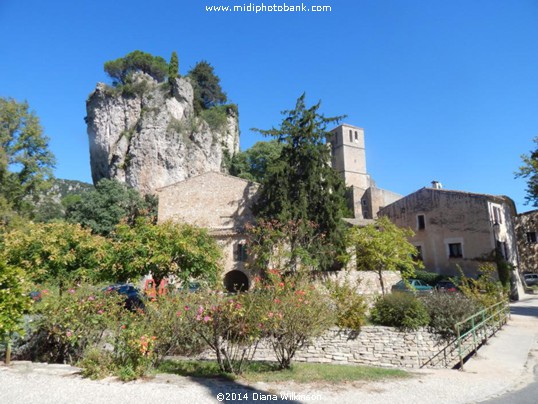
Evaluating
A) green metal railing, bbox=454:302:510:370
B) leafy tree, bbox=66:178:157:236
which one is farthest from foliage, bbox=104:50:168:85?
green metal railing, bbox=454:302:510:370

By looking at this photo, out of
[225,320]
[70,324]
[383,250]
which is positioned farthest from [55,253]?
[383,250]

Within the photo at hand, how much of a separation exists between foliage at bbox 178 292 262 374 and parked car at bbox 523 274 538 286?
103 feet

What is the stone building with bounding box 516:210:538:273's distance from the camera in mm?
29422

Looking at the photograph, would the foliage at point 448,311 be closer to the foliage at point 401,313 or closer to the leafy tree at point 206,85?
the foliage at point 401,313

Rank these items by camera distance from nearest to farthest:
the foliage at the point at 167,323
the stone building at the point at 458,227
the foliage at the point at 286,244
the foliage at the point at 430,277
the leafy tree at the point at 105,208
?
1. the foliage at the point at 167,323
2. the foliage at the point at 286,244
3. the stone building at the point at 458,227
4. the foliage at the point at 430,277
5. the leafy tree at the point at 105,208

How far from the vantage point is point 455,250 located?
81.3 ft

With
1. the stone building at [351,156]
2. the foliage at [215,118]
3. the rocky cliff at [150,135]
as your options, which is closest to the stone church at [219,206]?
the rocky cliff at [150,135]

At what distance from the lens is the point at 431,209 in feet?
87.0

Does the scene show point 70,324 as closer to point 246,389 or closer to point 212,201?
point 246,389

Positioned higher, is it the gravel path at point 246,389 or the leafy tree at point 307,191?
the leafy tree at point 307,191

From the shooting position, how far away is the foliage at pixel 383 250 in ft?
64.6

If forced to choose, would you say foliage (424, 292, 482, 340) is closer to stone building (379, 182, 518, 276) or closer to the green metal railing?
the green metal railing

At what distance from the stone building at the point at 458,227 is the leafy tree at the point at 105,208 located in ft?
80.8

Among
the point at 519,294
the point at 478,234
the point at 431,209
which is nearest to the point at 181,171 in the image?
the point at 431,209
